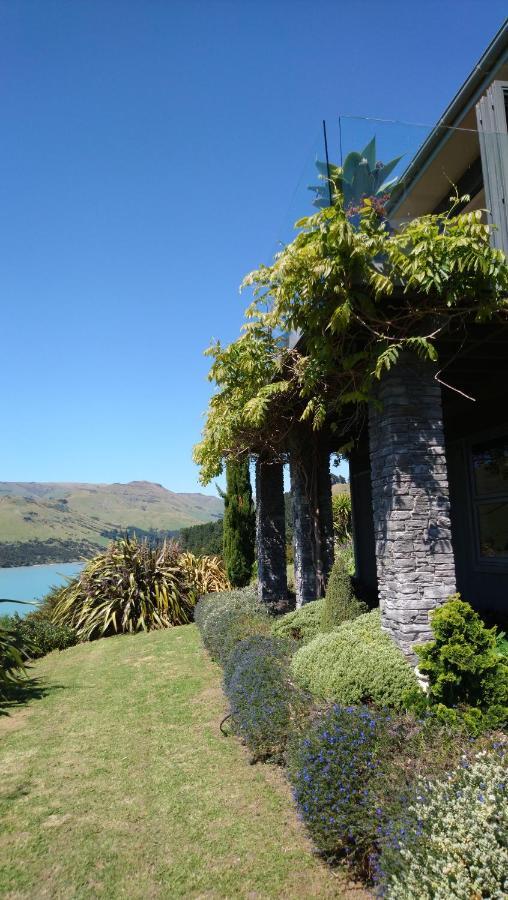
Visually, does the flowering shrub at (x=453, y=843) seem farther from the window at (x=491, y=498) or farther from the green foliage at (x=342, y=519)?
the green foliage at (x=342, y=519)

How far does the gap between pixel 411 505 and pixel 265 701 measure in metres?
2.23

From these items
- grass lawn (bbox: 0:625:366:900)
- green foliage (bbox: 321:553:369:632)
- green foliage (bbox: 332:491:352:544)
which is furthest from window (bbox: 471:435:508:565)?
green foliage (bbox: 332:491:352:544)

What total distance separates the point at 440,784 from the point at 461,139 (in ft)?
21.4

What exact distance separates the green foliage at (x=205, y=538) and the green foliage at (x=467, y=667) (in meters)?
15.6

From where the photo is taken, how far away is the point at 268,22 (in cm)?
639

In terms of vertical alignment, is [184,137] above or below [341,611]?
above

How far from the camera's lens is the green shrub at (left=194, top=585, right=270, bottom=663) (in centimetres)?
747

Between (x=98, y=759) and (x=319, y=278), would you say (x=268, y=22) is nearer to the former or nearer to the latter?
(x=319, y=278)

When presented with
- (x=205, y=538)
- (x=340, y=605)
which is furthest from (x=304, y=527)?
(x=205, y=538)

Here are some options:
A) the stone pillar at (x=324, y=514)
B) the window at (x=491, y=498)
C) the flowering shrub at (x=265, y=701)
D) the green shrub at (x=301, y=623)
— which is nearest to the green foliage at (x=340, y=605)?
the green shrub at (x=301, y=623)

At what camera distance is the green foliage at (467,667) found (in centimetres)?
374

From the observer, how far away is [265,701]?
4676 mm

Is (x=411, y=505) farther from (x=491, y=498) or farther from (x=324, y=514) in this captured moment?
(x=324, y=514)

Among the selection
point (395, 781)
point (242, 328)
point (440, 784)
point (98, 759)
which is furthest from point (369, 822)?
point (242, 328)
